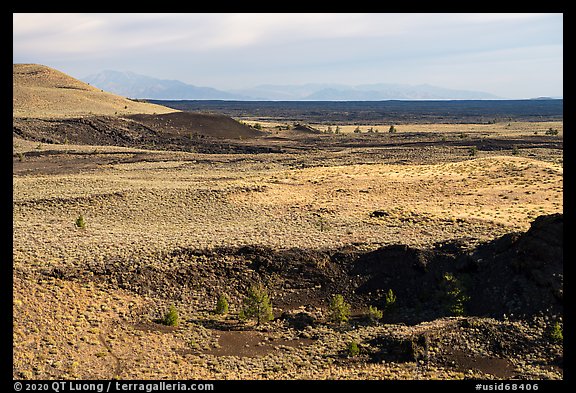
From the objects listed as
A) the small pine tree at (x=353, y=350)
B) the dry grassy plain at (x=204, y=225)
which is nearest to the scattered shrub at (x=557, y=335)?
the dry grassy plain at (x=204, y=225)

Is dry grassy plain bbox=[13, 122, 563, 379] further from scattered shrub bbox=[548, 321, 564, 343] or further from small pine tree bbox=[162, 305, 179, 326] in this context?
scattered shrub bbox=[548, 321, 564, 343]

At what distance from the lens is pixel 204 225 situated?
1364 inches

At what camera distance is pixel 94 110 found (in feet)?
323

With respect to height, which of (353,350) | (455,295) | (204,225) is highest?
(204,225)

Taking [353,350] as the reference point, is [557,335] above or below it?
above

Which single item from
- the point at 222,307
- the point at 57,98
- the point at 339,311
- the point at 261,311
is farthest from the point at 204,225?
the point at 57,98

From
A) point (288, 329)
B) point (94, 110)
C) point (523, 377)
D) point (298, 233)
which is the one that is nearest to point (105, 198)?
point (298, 233)

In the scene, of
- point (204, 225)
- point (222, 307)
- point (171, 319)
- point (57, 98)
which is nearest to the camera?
point (171, 319)

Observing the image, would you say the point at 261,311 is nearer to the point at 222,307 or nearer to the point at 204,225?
the point at 222,307

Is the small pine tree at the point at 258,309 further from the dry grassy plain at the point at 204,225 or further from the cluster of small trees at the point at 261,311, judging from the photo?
the dry grassy plain at the point at 204,225

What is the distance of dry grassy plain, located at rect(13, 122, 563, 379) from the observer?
19438 millimetres

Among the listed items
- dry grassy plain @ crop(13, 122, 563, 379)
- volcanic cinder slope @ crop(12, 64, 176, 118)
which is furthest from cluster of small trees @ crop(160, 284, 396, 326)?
volcanic cinder slope @ crop(12, 64, 176, 118)

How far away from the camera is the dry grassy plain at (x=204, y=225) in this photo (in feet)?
63.8

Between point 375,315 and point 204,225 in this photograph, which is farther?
point 204,225
